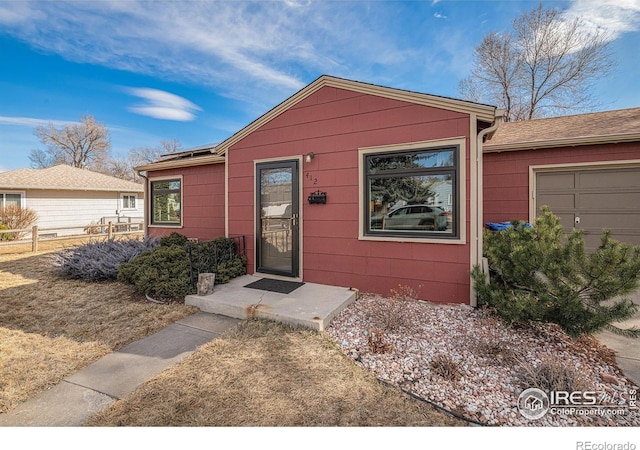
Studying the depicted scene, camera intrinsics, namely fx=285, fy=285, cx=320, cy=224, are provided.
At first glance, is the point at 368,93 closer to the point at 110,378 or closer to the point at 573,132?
the point at 573,132

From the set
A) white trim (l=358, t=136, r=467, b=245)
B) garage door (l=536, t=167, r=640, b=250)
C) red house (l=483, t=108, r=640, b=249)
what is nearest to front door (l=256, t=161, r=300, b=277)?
white trim (l=358, t=136, r=467, b=245)

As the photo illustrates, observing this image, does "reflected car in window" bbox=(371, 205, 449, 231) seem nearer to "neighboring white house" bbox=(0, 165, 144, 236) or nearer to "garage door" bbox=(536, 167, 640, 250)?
"garage door" bbox=(536, 167, 640, 250)

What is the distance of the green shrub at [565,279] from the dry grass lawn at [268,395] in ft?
5.47

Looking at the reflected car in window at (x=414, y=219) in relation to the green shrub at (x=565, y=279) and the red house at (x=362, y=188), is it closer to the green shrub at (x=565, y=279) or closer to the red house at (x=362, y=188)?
the red house at (x=362, y=188)

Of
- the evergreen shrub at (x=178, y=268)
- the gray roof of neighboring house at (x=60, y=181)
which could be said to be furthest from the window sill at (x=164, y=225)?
the gray roof of neighboring house at (x=60, y=181)

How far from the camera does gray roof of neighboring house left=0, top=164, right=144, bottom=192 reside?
12.0 m

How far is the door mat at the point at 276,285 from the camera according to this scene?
4.43 meters

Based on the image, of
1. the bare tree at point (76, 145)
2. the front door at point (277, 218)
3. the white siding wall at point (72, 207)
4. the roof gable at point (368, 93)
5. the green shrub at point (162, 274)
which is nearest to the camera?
the roof gable at point (368, 93)

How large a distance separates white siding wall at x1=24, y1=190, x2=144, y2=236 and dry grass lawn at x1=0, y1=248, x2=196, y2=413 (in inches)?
377

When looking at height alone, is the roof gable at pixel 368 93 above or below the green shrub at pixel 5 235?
above

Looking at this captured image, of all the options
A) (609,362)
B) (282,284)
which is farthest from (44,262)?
(609,362)

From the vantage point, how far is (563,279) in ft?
8.91

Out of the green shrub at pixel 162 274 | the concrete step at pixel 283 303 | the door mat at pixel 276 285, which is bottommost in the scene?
the concrete step at pixel 283 303
